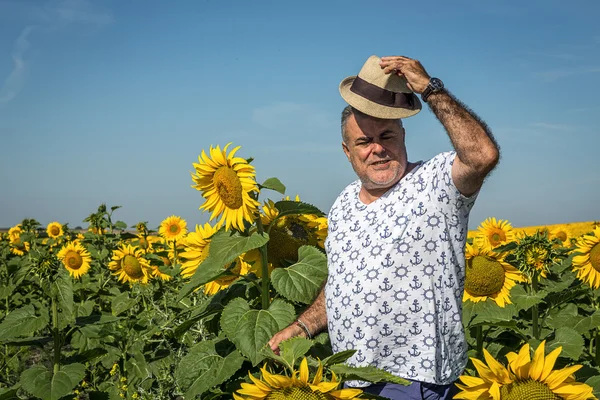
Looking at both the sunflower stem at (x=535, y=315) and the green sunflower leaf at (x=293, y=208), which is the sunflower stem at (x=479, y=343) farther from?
the green sunflower leaf at (x=293, y=208)

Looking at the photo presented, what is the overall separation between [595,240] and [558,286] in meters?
0.72

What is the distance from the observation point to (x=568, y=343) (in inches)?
153

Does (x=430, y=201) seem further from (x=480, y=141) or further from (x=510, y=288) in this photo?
(x=510, y=288)

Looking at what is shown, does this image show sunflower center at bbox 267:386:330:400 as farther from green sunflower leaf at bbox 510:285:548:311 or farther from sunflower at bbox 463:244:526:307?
sunflower at bbox 463:244:526:307

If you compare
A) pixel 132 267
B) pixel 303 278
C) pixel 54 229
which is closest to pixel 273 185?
pixel 303 278

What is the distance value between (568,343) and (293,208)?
184 centimetres

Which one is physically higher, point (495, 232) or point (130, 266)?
point (130, 266)

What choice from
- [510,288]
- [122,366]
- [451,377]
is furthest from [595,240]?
[122,366]

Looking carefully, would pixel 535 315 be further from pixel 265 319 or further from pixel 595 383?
pixel 265 319

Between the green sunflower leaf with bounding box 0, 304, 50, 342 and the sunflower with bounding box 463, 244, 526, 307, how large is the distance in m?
2.69

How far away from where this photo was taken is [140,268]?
7.48 meters

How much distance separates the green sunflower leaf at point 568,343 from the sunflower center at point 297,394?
2395mm

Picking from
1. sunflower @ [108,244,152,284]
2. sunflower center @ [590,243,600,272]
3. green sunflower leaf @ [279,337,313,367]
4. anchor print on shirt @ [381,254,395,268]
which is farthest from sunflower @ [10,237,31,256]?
green sunflower leaf @ [279,337,313,367]

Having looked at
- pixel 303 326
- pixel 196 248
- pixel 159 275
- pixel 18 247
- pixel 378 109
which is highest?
pixel 18 247
